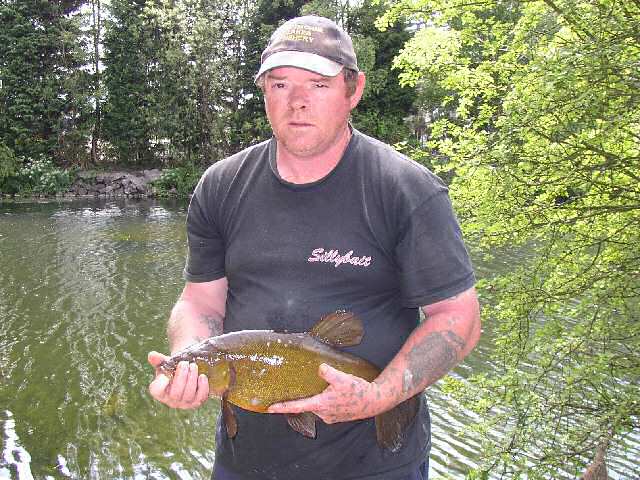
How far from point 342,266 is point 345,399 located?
454 mm

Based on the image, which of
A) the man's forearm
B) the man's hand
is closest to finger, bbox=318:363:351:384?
the man's hand

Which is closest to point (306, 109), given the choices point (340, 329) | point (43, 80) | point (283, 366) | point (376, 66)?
point (340, 329)

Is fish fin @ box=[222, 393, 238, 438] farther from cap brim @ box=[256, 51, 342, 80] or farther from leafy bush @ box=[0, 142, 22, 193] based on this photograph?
leafy bush @ box=[0, 142, 22, 193]

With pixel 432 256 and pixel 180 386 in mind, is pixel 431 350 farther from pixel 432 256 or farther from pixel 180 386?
pixel 180 386

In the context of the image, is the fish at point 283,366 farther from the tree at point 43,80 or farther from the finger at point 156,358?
the tree at point 43,80

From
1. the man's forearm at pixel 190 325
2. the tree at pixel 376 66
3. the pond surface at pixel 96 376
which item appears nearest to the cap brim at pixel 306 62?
the man's forearm at pixel 190 325

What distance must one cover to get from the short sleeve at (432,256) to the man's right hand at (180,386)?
79cm

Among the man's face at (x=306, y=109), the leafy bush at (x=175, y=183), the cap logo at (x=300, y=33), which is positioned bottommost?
the leafy bush at (x=175, y=183)

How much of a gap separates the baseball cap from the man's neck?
259 millimetres

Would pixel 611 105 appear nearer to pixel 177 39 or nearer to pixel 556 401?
pixel 556 401

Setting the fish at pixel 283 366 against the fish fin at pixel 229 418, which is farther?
the fish fin at pixel 229 418

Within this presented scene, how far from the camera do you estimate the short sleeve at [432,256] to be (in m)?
1.98

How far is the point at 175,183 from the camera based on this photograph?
3155 centimetres

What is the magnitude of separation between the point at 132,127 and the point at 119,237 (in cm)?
1532
